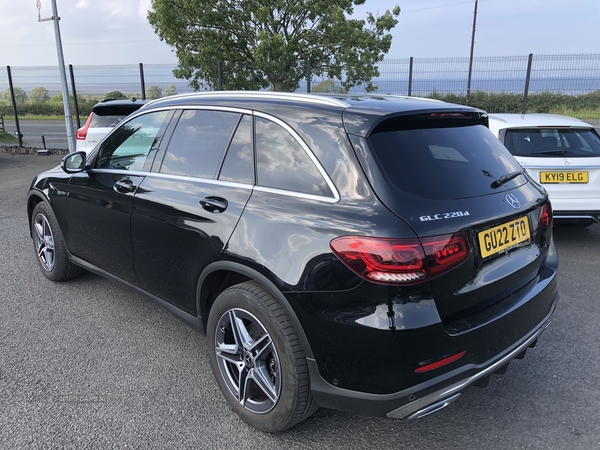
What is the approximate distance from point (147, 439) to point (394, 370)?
1.37 meters

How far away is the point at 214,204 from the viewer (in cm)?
264

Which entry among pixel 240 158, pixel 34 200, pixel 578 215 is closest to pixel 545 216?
pixel 240 158

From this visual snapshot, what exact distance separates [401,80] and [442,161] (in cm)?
1020

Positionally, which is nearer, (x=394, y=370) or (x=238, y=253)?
(x=394, y=370)

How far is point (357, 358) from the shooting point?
205cm

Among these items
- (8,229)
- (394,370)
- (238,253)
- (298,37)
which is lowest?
(8,229)

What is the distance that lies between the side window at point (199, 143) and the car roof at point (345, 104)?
0.09m

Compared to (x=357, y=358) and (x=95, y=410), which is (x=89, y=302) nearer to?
(x=95, y=410)

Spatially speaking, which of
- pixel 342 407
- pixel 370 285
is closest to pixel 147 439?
pixel 342 407

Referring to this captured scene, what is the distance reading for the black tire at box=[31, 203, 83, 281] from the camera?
4305mm

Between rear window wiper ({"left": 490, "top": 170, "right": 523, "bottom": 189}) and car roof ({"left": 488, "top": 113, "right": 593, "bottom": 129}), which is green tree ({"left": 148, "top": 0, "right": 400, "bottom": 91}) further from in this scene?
rear window wiper ({"left": 490, "top": 170, "right": 523, "bottom": 189})

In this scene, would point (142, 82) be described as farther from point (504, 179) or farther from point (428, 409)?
point (428, 409)

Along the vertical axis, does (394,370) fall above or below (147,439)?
above

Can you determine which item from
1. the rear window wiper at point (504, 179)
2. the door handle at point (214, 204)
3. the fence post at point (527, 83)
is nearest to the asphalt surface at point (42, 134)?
the fence post at point (527, 83)
